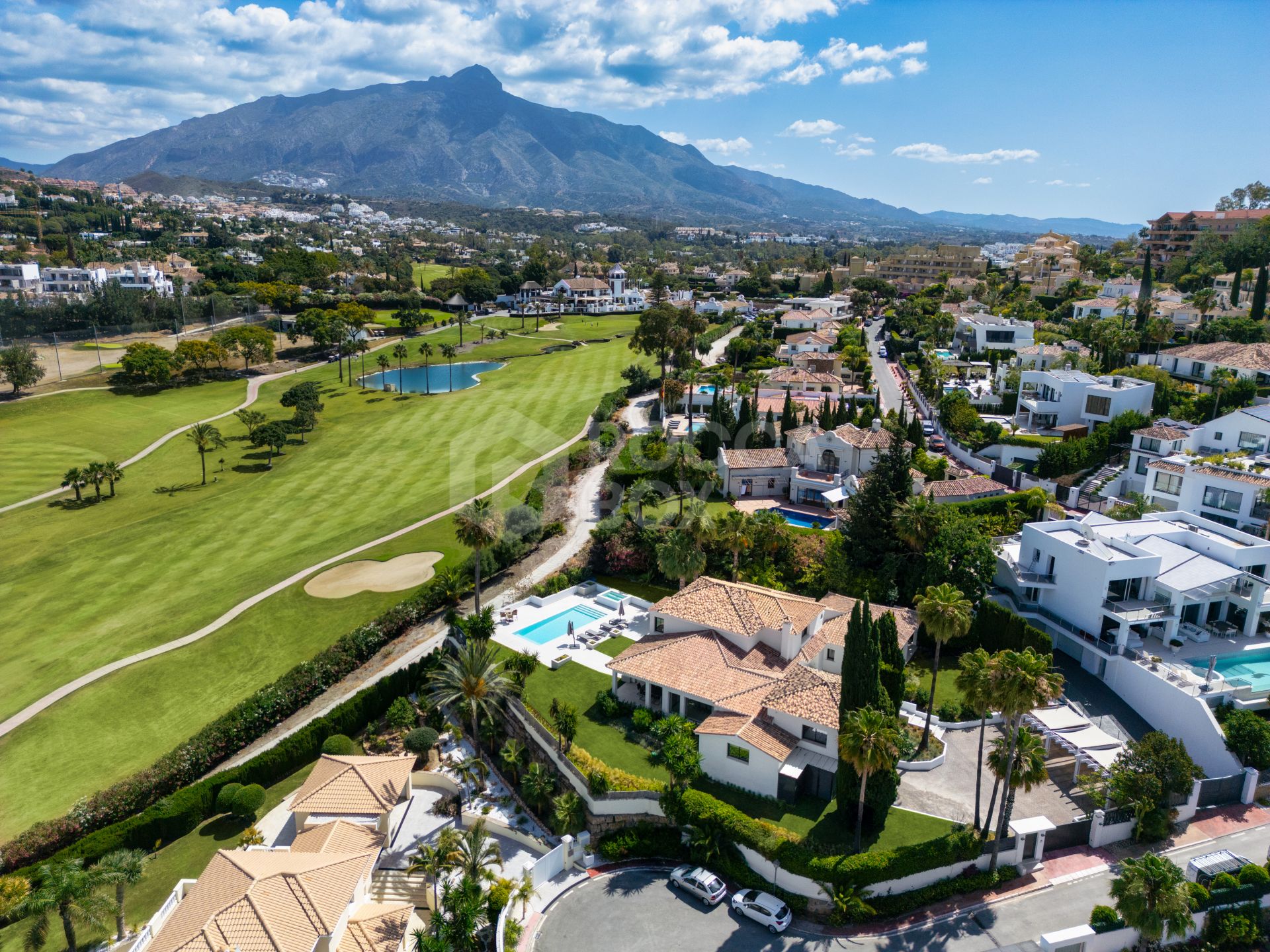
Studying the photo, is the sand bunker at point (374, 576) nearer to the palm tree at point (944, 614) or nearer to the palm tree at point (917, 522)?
the palm tree at point (917, 522)

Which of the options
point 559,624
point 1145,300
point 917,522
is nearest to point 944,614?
point 917,522

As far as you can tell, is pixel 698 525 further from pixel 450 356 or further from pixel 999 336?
pixel 999 336

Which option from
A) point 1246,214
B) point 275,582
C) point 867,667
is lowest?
point 275,582

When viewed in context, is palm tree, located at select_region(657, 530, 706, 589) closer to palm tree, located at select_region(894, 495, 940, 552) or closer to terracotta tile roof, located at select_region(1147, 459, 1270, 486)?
palm tree, located at select_region(894, 495, 940, 552)

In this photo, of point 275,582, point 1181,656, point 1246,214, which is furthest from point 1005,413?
point 1246,214

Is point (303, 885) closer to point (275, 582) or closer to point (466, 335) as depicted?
point (275, 582)
